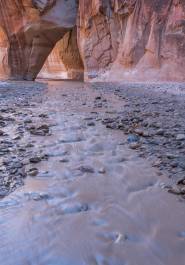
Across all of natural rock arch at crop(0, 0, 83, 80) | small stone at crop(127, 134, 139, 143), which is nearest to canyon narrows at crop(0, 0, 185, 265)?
small stone at crop(127, 134, 139, 143)

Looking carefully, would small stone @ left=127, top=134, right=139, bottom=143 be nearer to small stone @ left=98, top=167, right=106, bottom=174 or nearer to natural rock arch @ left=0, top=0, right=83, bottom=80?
small stone @ left=98, top=167, right=106, bottom=174

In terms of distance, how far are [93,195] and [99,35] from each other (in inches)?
673

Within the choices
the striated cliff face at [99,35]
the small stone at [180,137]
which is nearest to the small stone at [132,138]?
the small stone at [180,137]

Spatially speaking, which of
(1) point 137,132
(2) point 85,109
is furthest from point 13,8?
(1) point 137,132

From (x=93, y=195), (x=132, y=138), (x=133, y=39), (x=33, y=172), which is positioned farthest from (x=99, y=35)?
(x=93, y=195)

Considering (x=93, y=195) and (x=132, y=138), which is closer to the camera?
(x=93, y=195)

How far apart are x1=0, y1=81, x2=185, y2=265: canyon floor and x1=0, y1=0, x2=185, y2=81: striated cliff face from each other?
10490 mm

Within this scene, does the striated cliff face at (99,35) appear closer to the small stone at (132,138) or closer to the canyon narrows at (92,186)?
the canyon narrows at (92,186)

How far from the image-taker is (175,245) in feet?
5.92

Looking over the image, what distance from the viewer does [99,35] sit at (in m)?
18.5

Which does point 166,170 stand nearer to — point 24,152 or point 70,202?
point 70,202

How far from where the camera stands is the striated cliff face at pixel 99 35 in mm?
14492

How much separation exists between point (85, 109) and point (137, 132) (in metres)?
2.73

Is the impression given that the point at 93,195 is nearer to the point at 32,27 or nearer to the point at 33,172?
the point at 33,172
